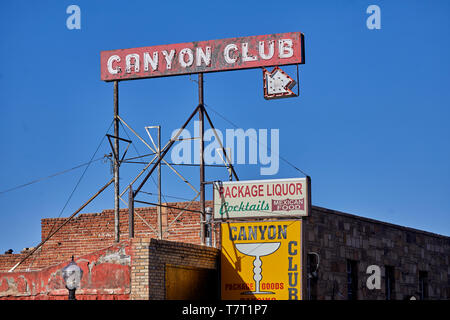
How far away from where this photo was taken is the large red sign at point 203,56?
30.8 m

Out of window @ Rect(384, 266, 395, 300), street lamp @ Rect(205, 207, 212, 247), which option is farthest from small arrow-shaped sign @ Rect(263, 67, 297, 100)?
window @ Rect(384, 266, 395, 300)

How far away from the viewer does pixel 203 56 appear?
104 feet

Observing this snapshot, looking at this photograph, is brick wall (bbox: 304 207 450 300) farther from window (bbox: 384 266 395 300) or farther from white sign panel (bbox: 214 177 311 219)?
white sign panel (bbox: 214 177 311 219)

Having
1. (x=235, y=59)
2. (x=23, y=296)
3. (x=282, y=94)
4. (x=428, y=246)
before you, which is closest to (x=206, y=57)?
(x=235, y=59)

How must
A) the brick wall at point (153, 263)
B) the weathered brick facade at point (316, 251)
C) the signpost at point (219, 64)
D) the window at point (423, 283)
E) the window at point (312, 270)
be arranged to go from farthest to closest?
the window at point (423, 283)
the window at point (312, 270)
the signpost at point (219, 64)
the weathered brick facade at point (316, 251)
the brick wall at point (153, 263)

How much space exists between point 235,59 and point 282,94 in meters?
2.11

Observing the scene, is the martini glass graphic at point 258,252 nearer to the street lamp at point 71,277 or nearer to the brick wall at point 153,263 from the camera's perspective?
the brick wall at point 153,263

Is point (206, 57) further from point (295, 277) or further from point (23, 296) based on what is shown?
point (23, 296)

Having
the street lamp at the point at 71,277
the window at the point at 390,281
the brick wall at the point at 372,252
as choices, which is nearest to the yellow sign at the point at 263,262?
the brick wall at the point at 372,252

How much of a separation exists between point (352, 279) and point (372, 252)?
175cm

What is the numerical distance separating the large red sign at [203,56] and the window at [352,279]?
26.0 ft

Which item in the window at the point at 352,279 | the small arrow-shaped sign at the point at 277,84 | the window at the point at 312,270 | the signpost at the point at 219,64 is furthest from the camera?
the window at the point at 352,279

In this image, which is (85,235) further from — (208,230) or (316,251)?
(316,251)

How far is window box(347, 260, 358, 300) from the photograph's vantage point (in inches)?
1282
